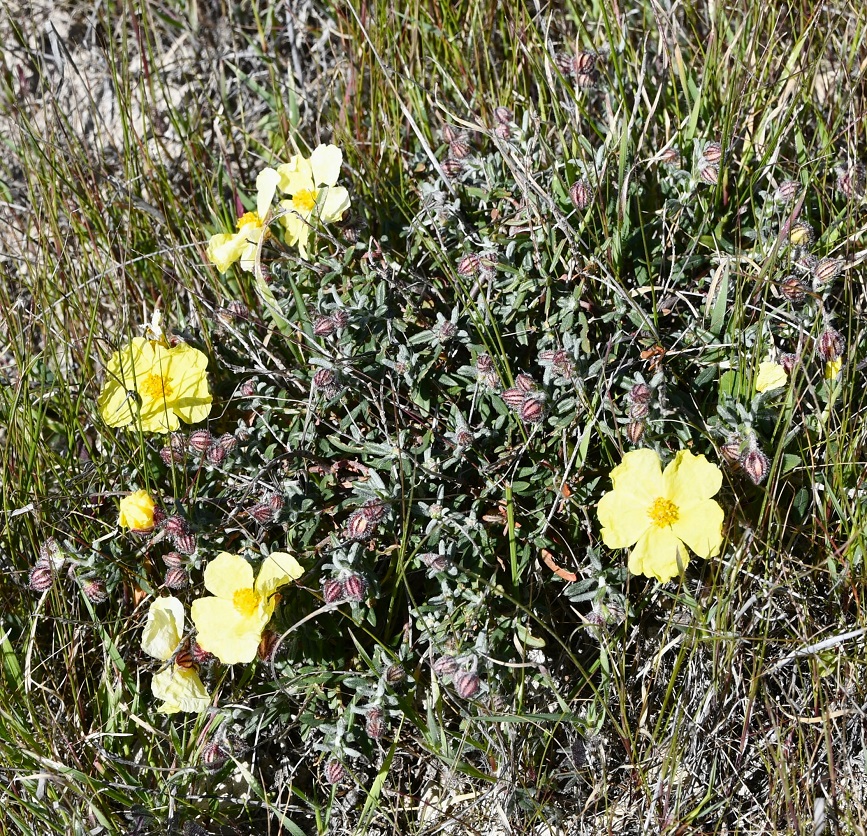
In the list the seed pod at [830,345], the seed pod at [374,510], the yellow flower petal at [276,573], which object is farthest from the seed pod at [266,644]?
the seed pod at [830,345]

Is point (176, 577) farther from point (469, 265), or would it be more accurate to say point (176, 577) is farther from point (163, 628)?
point (469, 265)

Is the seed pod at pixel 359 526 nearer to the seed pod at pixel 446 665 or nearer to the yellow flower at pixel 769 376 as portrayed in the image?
the seed pod at pixel 446 665

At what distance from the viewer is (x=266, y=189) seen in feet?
9.02

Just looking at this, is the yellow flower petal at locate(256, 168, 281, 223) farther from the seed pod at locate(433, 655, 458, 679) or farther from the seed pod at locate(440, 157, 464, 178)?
the seed pod at locate(433, 655, 458, 679)

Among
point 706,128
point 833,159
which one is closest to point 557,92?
point 706,128

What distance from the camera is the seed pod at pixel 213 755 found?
89.9 inches

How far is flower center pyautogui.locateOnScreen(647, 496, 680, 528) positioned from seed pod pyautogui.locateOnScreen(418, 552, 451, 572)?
54 cm

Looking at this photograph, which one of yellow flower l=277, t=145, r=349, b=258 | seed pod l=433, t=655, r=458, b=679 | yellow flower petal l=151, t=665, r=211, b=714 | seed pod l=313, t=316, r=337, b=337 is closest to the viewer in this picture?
seed pod l=433, t=655, r=458, b=679

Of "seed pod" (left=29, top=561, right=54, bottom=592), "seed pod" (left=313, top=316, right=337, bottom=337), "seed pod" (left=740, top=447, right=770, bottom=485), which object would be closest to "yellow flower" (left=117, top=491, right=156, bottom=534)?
"seed pod" (left=29, top=561, right=54, bottom=592)

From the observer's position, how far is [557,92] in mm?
3043

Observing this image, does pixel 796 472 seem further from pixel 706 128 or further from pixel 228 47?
pixel 228 47

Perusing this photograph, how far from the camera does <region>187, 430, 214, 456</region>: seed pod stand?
97.7 inches

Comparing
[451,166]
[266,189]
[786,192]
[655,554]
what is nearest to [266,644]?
[655,554]

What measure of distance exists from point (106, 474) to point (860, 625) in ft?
7.17
